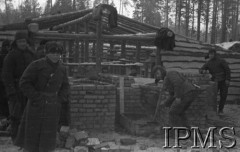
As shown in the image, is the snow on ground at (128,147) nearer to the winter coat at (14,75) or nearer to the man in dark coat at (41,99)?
the winter coat at (14,75)

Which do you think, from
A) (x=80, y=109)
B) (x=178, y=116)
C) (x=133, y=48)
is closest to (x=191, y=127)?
(x=178, y=116)

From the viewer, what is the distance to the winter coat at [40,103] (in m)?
4.22

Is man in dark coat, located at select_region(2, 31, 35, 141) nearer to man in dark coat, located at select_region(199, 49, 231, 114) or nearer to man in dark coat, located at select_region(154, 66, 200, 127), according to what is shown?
man in dark coat, located at select_region(154, 66, 200, 127)

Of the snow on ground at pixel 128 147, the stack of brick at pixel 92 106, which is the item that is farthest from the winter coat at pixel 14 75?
the stack of brick at pixel 92 106

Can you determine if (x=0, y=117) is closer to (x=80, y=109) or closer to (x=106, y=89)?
(x=80, y=109)

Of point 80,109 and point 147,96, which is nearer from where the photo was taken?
point 80,109

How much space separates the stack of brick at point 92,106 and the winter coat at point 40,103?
234cm

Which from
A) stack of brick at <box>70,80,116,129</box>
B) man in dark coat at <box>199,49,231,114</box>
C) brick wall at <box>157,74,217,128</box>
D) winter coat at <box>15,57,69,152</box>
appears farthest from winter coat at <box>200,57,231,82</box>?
winter coat at <box>15,57,69,152</box>

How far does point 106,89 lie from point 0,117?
2.30 meters

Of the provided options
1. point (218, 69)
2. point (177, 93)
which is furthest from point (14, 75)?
point (218, 69)

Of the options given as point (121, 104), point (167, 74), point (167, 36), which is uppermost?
point (167, 36)

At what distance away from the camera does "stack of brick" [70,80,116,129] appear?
6.74 m

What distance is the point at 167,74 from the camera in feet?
21.2

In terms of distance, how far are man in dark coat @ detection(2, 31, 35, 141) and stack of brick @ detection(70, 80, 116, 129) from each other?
54.0 inches
